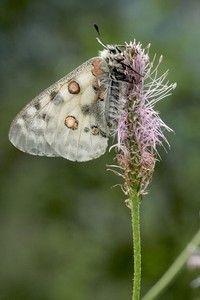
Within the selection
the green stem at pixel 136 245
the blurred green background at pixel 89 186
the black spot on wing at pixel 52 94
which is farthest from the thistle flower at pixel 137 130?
the blurred green background at pixel 89 186

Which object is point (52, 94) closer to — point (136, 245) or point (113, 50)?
point (113, 50)

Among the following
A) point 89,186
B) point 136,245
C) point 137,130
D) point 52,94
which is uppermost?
point 89,186

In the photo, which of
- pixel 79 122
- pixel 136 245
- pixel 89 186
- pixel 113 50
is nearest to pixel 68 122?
pixel 79 122

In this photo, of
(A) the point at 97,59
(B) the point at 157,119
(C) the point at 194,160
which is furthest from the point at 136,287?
(C) the point at 194,160

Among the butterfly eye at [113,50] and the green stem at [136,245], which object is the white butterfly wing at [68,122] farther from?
the green stem at [136,245]

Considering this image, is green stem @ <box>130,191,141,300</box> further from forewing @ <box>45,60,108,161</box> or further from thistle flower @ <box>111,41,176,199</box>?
forewing @ <box>45,60,108,161</box>

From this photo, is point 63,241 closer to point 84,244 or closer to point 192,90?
Result: point 84,244

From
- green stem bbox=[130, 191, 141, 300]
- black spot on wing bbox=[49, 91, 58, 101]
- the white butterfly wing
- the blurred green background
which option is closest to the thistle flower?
green stem bbox=[130, 191, 141, 300]

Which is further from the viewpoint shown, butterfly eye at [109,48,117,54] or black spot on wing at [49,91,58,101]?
black spot on wing at [49,91,58,101]
